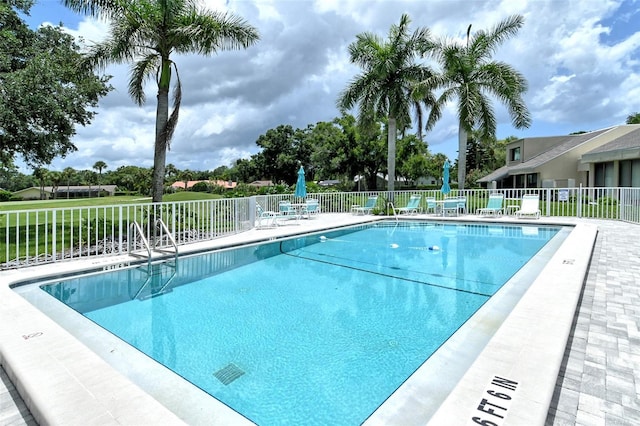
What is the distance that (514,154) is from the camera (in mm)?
31906

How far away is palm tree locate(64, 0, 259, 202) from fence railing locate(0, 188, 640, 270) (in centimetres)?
179

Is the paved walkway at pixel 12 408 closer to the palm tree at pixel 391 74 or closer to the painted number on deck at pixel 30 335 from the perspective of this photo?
the painted number on deck at pixel 30 335

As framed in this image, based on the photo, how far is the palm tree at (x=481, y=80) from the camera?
16859 millimetres

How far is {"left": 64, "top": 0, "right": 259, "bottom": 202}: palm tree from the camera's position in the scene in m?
10.0

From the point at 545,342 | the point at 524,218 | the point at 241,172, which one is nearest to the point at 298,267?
the point at 545,342

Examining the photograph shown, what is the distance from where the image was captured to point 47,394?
7.24 ft

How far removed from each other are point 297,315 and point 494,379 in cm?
273

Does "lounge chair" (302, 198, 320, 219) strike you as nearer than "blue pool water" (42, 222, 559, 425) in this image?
No

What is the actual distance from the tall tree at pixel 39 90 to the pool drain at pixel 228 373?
11422 mm

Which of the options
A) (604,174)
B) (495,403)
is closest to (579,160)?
(604,174)

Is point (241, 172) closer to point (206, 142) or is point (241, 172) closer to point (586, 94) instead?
point (206, 142)

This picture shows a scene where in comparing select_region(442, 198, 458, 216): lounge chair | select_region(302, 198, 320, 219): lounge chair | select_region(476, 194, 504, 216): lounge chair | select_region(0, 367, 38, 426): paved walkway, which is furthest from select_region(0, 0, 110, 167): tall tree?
select_region(476, 194, 504, 216): lounge chair

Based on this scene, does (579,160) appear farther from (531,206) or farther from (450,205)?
(450,205)

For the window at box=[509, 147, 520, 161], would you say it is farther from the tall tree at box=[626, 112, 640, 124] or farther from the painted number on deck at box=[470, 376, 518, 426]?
the painted number on deck at box=[470, 376, 518, 426]
